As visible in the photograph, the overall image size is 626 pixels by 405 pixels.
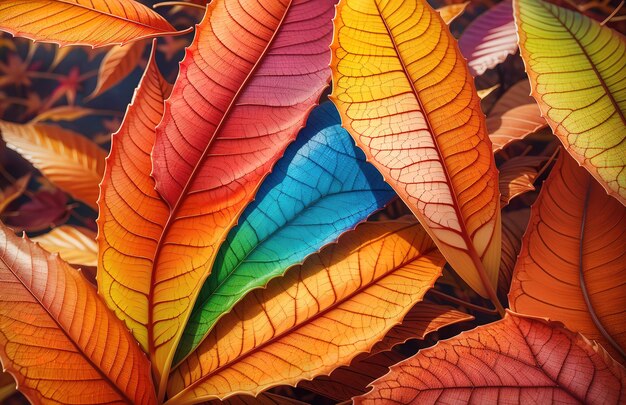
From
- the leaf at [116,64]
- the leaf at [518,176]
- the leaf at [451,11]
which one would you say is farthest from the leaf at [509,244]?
the leaf at [116,64]

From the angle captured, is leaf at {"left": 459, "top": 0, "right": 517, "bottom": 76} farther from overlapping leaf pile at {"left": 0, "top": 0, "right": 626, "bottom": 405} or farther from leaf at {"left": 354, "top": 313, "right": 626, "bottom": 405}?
leaf at {"left": 354, "top": 313, "right": 626, "bottom": 405}

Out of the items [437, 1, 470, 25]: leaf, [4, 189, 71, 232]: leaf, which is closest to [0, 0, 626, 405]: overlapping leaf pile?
[437, 1, 470, 25]: leaf

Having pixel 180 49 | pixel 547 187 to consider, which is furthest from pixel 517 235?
pixel 180 49

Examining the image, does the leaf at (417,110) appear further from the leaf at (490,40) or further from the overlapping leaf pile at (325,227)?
the leaf at (490,40)

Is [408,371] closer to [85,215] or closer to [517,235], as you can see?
[517,235]

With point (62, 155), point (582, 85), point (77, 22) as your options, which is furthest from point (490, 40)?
point (62, 155)
